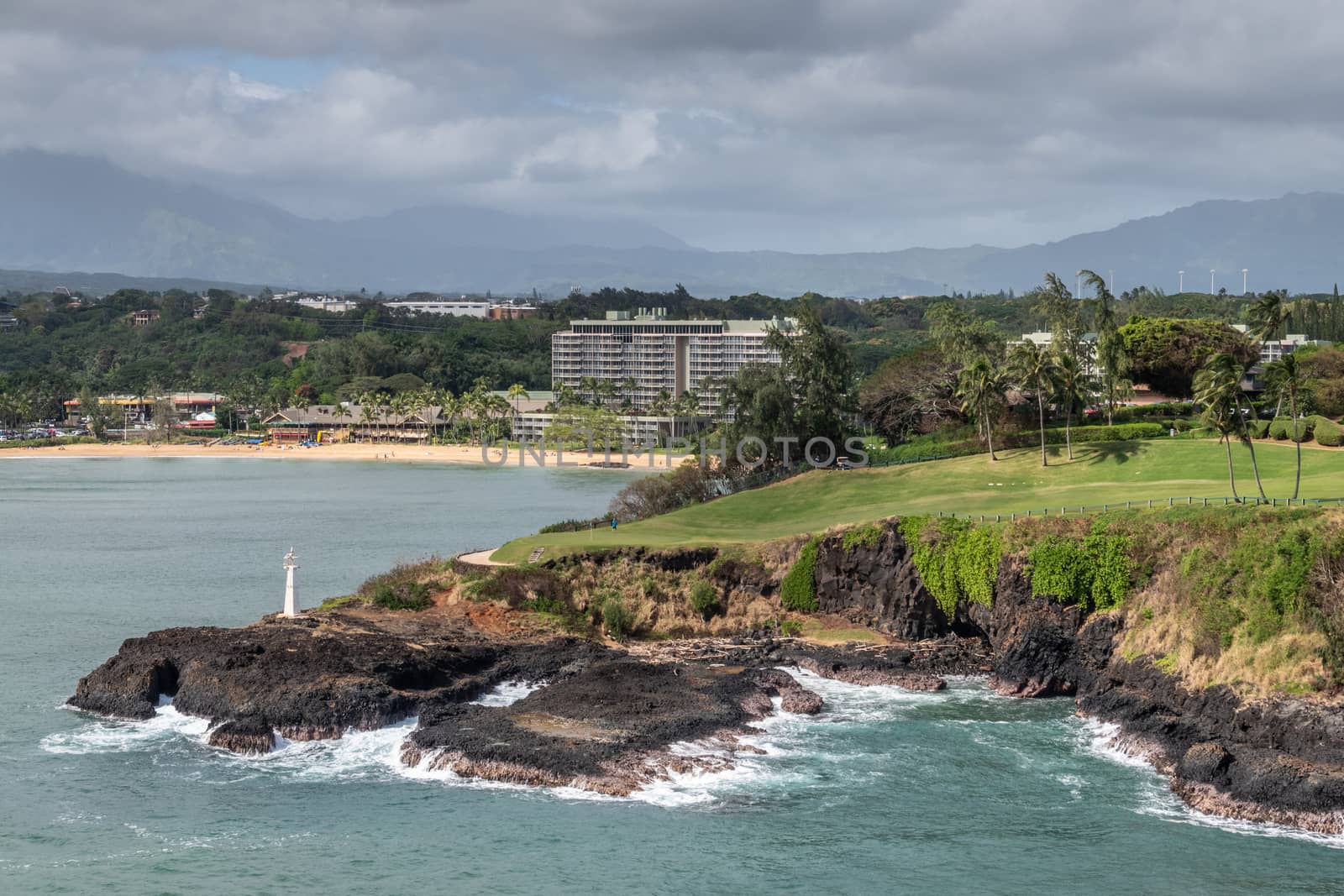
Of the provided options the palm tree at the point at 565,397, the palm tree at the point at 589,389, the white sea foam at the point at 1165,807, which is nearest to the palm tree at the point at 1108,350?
the white sea foam at the point at 1165,807

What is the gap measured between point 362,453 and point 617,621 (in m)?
127

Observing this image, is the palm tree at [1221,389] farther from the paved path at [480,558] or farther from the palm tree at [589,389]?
the palm tree at [589,389]

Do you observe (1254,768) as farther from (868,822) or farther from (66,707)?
(66,707)

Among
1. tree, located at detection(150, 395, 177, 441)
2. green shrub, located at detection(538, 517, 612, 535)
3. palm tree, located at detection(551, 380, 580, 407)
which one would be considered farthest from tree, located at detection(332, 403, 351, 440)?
green shrub, located at detection(538, 517, 612, 535)

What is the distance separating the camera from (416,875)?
29344 mm

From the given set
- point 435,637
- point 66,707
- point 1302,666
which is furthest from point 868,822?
point 66,707

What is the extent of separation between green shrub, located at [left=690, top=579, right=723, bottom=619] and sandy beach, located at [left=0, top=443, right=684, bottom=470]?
308 ft

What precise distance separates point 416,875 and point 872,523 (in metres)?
26.1

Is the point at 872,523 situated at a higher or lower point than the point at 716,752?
higher

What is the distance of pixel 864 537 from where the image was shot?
167 ft

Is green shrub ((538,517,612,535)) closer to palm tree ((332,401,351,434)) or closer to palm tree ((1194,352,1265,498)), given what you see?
palm tree ((1194,352,1265,498))

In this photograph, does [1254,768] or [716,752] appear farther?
[716,752]

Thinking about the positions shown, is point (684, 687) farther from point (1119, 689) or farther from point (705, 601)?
point (1119, 689)

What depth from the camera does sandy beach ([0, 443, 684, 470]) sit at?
156 m
